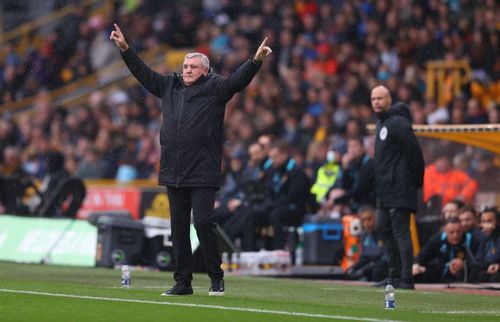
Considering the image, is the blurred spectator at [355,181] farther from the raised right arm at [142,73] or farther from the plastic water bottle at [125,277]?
the raised right arm at [142,73]

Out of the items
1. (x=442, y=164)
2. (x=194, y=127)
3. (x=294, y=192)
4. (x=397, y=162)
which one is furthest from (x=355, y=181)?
(x=194, y=127)

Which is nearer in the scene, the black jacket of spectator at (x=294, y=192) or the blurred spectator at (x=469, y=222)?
the blurred spectator at (x=469, y=222)

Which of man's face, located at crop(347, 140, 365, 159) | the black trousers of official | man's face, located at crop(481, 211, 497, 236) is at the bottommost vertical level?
the black trousers of official

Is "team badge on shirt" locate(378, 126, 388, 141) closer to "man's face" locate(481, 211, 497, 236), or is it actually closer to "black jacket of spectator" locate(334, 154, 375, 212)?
"man's face" locate(481, 211, 497, 236)

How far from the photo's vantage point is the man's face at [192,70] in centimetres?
1269

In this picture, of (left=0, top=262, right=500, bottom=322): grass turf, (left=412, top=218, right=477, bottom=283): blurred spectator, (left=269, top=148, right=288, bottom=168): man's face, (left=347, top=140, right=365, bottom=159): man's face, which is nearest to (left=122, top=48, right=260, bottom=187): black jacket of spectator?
(left=0, top=262, right=500, bottom=322): grass turf

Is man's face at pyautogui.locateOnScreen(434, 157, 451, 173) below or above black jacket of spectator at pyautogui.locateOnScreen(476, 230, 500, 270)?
above

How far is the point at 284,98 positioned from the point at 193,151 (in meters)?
14.1

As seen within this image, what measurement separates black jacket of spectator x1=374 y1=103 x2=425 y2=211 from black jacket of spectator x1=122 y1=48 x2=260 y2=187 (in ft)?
10.3

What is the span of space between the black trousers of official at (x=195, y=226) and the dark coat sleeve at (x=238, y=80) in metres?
0.85

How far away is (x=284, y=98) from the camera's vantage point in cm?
2656

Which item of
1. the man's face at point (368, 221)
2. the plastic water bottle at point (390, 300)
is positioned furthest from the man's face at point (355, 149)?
the plastic water bottle at point (390, 300)

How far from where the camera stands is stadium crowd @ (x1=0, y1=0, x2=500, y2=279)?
811 inches

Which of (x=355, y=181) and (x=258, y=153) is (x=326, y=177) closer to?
(x=258, y=153)
